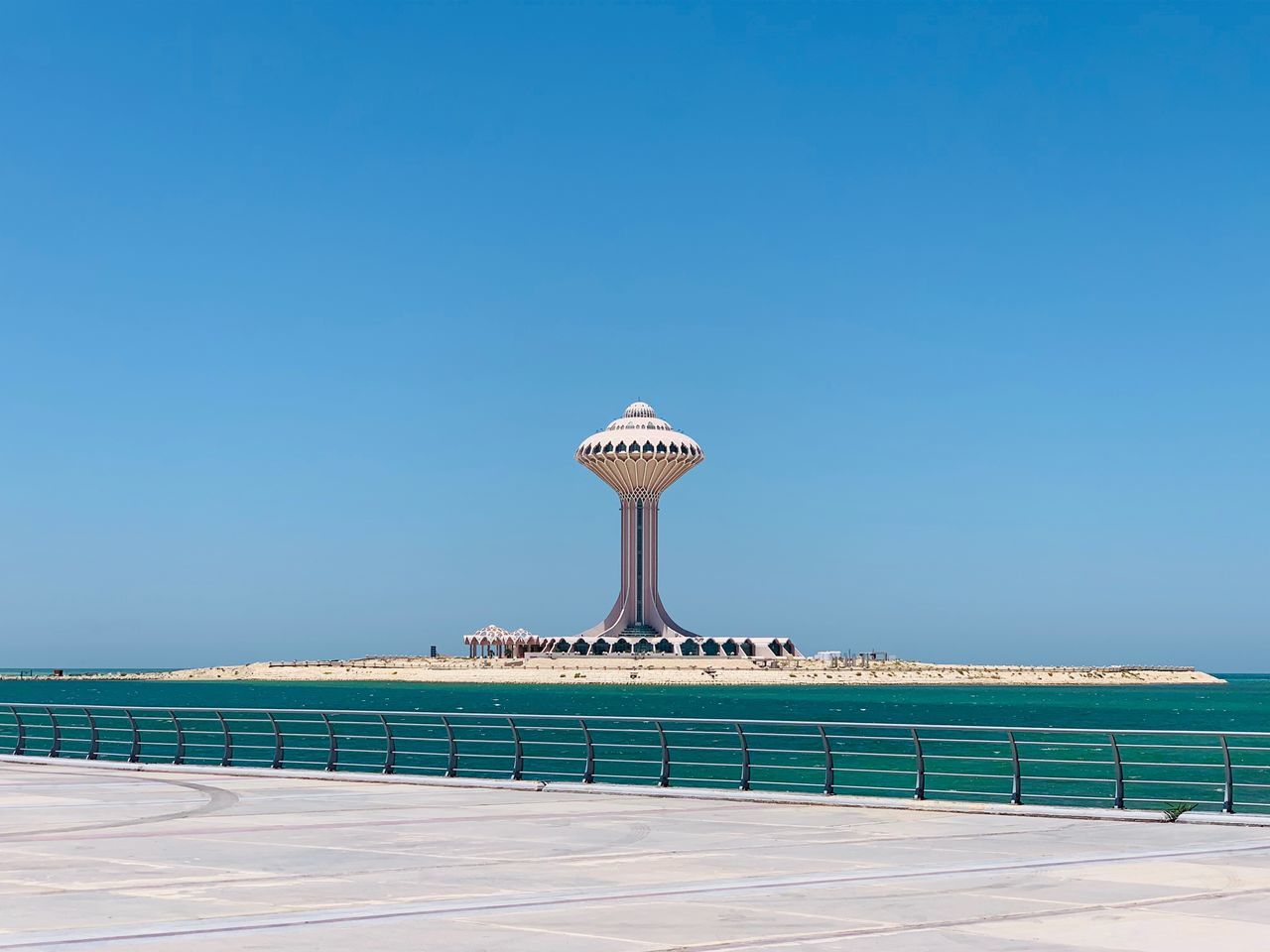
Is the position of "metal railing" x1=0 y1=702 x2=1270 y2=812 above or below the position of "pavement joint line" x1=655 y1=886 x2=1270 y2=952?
below

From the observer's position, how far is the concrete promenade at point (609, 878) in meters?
12.6

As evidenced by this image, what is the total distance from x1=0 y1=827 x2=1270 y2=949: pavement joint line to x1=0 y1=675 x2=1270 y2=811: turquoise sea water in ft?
9.01

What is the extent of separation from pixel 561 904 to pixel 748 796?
12.5 m

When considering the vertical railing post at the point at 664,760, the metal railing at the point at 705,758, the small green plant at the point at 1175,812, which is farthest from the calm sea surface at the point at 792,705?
the small green plant at the point at 1175,812

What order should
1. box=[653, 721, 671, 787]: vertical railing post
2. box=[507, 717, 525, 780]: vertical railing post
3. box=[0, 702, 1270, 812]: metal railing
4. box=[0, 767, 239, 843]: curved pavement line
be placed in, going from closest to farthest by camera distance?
box=[0, 767, 239, 843]: curved pavement line < box=[653, 721, 671, 787]: vertical railing post < box=[507, 717, 525, 780]: vertical railing post < box=[0, 702, 1270, 812]: metal railing

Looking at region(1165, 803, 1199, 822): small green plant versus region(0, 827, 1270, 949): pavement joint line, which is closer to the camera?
region(0, 827, 1270, 949): pavement joint line

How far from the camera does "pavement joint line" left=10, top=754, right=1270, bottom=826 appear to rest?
22.9 metres

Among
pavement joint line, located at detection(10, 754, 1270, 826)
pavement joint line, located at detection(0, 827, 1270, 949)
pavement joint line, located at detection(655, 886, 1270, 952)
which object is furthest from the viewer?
pavement joint line, located at detection(10, 754, 1270, 826)

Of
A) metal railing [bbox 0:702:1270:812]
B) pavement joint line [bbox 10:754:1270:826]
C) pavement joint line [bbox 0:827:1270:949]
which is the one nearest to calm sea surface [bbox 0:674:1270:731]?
metal railing [bbox 0:702:1270:812]

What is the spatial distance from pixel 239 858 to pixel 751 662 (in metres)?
184

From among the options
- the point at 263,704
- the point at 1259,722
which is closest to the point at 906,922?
the point at 1259,722

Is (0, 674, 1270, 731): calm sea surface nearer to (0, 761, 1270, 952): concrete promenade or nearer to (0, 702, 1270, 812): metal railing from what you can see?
(0, 702, 1270, 812): metal railing

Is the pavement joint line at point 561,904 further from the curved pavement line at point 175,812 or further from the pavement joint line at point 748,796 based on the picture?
the curved pavement line at point 175,812

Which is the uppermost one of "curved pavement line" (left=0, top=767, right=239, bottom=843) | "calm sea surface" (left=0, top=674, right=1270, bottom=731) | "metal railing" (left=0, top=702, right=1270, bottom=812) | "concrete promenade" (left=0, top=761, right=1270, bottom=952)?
"concrete promenade" (left=0, top=761, right=1270, bottom=952)
